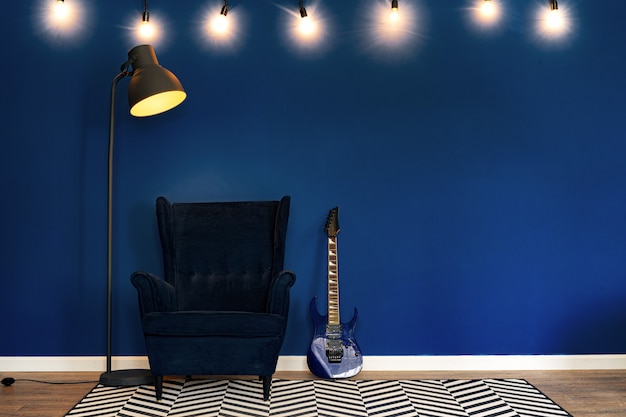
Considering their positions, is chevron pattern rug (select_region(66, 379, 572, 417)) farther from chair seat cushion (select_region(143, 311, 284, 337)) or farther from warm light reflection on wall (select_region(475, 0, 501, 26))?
warm light reflection on wall (select_region(475, 0, 501, 26))

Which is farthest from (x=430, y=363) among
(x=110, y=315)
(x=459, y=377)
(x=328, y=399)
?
(x=110, y=315)

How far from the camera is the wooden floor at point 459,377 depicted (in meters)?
3.09

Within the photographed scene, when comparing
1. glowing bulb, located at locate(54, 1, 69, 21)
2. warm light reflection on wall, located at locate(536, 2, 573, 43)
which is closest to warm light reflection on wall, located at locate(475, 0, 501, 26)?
warm light reflection on wall, located at locate(536, 2, 573, 43)

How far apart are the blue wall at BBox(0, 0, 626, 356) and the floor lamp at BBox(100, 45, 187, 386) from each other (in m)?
0.25

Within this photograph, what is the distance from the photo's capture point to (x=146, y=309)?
3311 mm

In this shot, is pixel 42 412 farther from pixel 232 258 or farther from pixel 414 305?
pixel 414 305

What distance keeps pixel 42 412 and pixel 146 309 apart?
26.0 inches

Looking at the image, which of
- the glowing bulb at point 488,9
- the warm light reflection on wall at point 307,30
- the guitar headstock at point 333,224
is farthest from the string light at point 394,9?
the guitar headstock at point 333,224

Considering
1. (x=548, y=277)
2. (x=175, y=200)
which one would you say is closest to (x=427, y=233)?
(x=548, y=277)

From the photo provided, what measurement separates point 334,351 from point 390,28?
6.40ft

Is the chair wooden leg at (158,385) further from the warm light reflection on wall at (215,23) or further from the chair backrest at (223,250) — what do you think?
the warm light reflection on wall at (215,23)

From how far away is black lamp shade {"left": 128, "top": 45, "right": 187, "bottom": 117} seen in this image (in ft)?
11.3

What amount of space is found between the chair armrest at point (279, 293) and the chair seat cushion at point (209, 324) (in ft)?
0.44

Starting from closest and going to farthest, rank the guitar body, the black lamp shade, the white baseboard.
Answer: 1. the black lamp shade
2. the guitar body
3. the white baseboard
